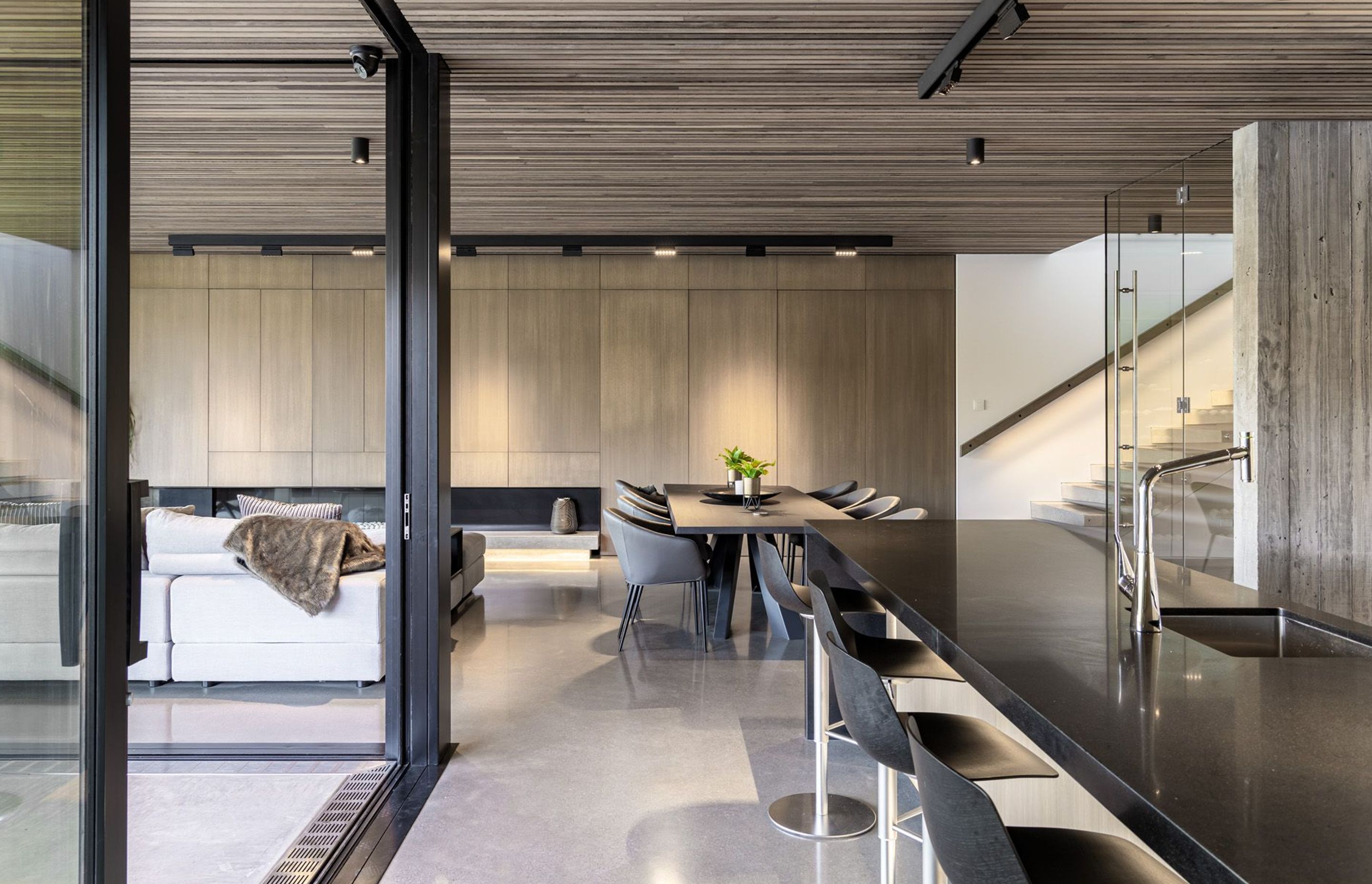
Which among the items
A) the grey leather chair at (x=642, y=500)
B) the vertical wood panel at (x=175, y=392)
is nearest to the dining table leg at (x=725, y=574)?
the grey leather chair at (x=642, y=500)

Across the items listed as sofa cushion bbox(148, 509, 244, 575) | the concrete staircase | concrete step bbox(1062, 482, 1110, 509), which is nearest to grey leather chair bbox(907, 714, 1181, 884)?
the concrete staircase

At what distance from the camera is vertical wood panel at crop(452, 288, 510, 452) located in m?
8.74

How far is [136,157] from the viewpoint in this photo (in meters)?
5.57

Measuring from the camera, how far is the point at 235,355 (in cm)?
863

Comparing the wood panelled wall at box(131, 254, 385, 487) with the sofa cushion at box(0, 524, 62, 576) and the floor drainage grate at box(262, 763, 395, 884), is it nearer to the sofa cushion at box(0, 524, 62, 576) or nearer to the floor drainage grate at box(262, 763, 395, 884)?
the floor drainage grate at box(262, 763, 395, 884)

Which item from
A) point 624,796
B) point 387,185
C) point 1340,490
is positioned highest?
point 387,185

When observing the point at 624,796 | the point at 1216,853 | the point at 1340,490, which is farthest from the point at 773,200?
the point at 1216,853

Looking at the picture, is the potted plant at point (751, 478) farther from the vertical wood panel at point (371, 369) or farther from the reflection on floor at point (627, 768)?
the vertical wood panel at point (371, 369)

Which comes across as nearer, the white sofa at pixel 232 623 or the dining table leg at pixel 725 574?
the white sofa at pixel 232 623

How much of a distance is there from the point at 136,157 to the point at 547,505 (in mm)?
4764

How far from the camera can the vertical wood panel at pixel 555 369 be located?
8.75 m

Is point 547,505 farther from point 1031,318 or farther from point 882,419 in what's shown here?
point 1031,318

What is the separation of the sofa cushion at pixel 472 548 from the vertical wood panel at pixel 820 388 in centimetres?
330

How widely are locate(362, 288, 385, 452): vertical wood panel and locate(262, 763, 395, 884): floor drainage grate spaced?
580 cm
